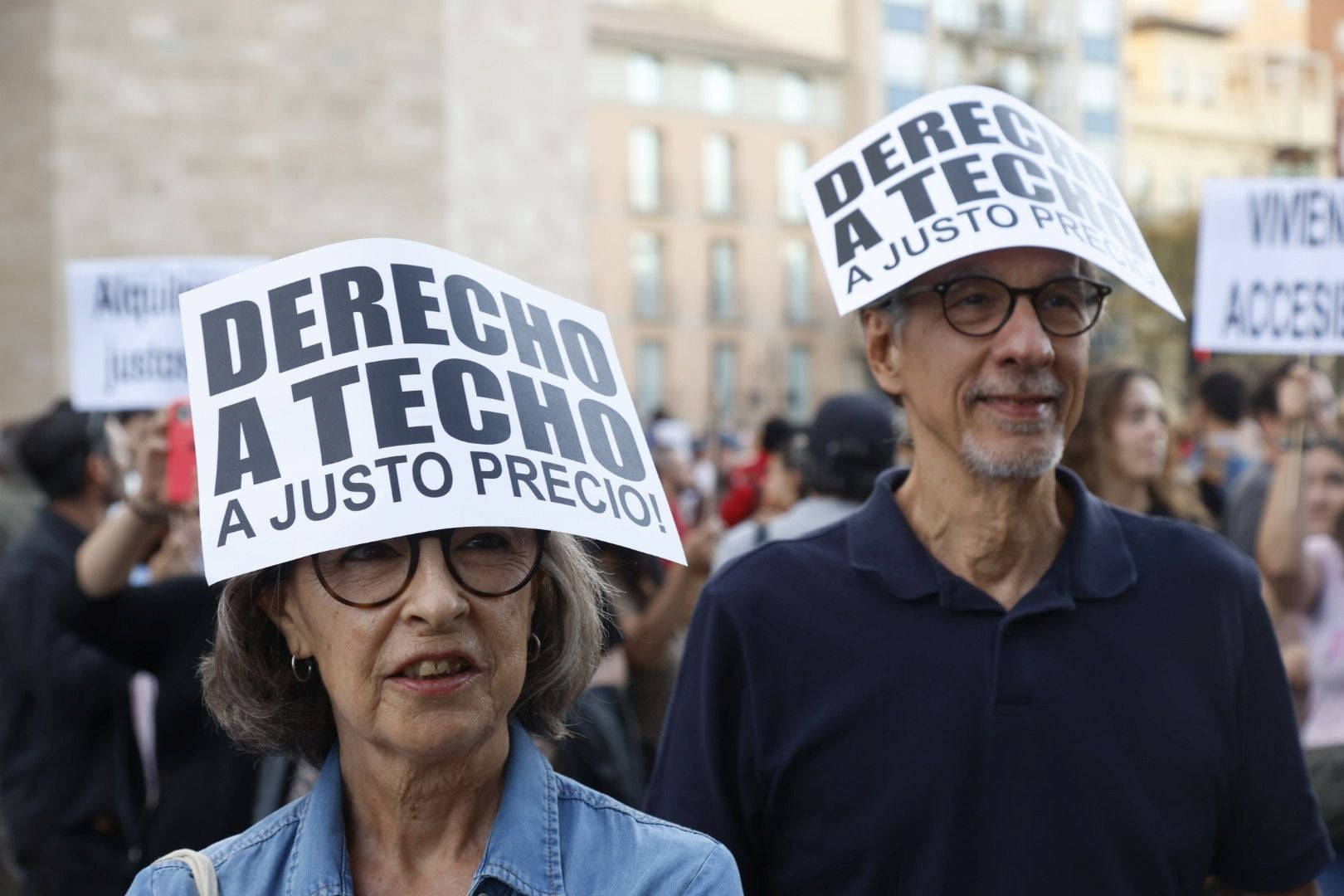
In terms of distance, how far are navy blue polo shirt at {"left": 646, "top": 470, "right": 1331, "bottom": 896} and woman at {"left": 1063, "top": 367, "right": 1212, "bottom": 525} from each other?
2.19m

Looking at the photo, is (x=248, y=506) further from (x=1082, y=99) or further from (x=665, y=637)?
(x=1082, y=99)

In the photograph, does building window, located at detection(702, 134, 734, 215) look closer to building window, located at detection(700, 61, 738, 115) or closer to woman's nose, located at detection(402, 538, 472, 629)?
building window, located at detection(700, 61, 738, 115)

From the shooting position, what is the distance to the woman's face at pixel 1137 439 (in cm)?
510

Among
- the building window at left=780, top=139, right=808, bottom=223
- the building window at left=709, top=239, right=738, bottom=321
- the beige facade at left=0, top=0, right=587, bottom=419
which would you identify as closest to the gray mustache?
the beige facade at left=0, top=0, right=587, bottom=419

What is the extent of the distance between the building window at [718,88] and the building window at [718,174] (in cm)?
87

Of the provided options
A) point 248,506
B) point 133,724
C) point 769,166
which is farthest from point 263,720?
point 769,166

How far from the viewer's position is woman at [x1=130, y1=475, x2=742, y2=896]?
217 cm

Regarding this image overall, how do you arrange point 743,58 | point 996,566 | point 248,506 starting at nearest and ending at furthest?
1. point 248,506
2. point 996,566
3. point 743,58

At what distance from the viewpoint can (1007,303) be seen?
2.94 metres

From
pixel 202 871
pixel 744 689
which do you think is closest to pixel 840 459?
pixel 744 689

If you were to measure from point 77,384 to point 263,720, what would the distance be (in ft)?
12.6

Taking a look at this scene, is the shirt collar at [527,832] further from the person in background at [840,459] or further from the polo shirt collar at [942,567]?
the person in background at [840,459]

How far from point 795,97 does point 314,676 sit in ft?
177

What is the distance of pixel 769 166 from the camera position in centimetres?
5441
